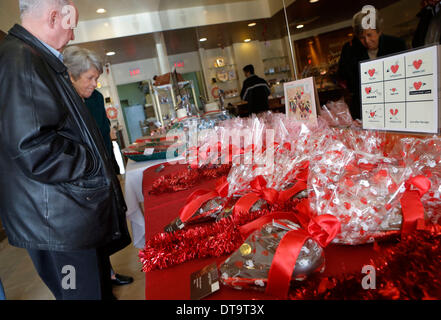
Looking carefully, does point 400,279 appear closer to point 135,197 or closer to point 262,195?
point 262,195

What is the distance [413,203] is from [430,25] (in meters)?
1.93

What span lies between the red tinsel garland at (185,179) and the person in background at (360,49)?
2.92 feet

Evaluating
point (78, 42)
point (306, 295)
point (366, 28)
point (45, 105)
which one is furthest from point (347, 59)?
point (78, 42)

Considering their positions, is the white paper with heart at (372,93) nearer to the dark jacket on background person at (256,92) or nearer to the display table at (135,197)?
the display table at (135,197)

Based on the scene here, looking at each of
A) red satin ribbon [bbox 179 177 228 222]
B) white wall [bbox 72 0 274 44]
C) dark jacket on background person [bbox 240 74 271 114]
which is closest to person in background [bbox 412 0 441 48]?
red satin ribbon [bbox 179 177 228 222]

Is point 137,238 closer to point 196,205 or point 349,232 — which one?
point 196,205

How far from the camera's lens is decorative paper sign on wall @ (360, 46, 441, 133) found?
3.09ft

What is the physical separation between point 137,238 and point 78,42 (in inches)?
232

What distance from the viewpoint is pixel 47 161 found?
3.71 feet

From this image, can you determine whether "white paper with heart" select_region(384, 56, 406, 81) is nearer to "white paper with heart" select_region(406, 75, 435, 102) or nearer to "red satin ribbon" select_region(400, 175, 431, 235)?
"white paper with heart" select_region(406, 75, 435, 102)

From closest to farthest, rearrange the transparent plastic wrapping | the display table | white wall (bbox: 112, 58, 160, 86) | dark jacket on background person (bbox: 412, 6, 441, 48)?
the transparent plastic wrapping → dark jacket on background person (bbox: 412, 6, 441, 48) → the display table → white wall (bbox: 112, 58, 160, 86)

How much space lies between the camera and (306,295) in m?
0.49

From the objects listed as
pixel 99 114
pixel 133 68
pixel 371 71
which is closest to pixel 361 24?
pixel 371 71

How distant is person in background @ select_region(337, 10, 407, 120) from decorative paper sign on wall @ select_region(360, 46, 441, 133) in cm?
47
